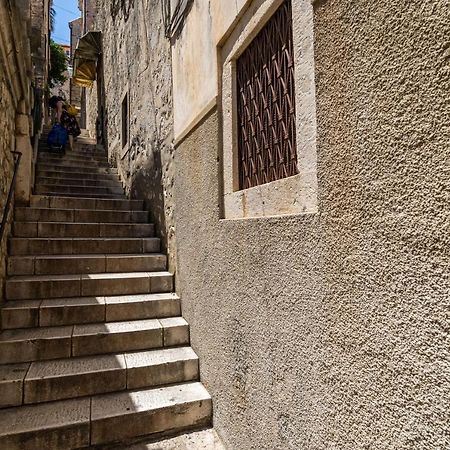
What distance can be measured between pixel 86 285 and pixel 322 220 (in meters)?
2.87

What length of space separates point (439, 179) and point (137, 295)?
128 inches

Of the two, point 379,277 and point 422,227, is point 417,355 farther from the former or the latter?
point 422,227

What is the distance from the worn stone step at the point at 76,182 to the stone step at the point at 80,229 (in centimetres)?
198

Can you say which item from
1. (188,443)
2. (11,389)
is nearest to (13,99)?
(11,389)

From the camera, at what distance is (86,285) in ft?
11.7

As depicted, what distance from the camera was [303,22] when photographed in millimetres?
1585

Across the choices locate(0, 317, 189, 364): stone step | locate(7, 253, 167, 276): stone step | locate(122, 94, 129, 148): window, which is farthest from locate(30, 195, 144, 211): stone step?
locate(0, 317, 189, 364): stone step

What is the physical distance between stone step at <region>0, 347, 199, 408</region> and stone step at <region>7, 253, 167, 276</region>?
3.63 feet

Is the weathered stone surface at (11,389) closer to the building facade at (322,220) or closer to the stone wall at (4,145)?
the stone wall at (4,145)

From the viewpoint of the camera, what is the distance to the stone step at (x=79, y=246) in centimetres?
383

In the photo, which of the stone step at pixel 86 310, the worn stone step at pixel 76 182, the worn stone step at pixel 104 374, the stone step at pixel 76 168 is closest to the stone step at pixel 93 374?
the worn stone step at pixel 104 374

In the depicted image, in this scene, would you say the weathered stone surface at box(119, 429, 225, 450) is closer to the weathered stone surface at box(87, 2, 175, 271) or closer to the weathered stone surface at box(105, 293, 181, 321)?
the weathered stone surface at box(105, 293, 181, 321)

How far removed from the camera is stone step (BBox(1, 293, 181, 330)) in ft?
10.1

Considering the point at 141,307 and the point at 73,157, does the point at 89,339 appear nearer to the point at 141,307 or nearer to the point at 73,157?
the point at 141,307
